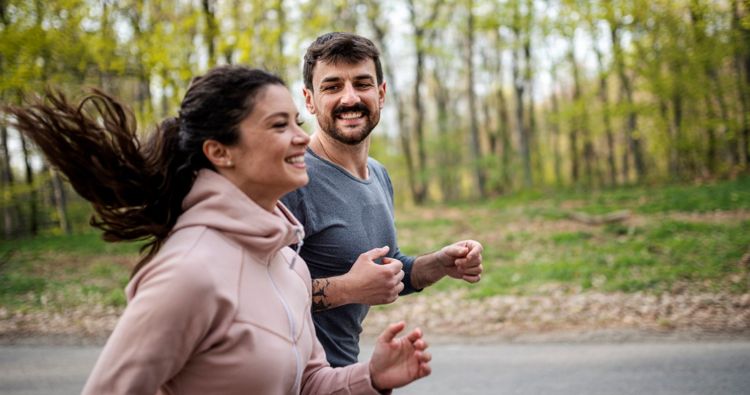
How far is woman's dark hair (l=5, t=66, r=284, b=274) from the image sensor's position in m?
1.52

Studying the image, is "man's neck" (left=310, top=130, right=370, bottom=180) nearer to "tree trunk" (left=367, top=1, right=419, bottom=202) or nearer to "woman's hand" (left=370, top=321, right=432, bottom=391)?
"woman's hand" (left=370, top=321, right=432, bottom=391)

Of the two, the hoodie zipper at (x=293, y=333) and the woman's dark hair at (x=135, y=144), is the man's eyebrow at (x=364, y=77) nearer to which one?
the woman's dark hair at (x=135, y=144)

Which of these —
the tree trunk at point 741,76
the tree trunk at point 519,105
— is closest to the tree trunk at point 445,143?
the tree trunk at point 519,105

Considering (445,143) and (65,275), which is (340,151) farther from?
(445,143)

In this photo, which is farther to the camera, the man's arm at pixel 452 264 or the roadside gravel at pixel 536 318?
the roadside gravel at pixel 536 318

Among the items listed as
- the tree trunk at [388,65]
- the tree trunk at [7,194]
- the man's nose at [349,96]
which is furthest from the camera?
the tree trunk at [388,65]

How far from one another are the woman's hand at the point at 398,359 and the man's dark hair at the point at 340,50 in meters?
1.21

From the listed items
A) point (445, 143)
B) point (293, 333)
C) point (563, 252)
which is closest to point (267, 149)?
point (293, 333)

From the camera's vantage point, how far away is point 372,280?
A: 6.59 ft

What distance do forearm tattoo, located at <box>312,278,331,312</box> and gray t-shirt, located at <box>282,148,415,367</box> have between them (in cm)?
12

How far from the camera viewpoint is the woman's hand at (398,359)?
5.24ft

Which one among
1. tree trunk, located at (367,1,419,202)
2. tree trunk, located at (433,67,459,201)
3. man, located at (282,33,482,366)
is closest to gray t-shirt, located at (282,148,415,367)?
man, located at (282,33,482,366)

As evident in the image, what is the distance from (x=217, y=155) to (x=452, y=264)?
4.08 feet

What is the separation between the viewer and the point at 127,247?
15.6m
